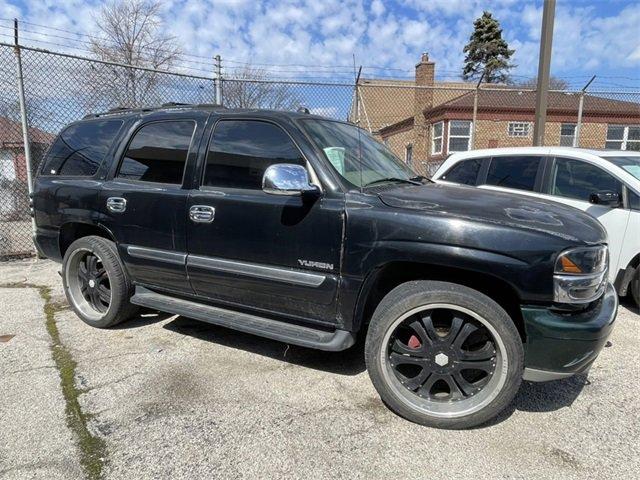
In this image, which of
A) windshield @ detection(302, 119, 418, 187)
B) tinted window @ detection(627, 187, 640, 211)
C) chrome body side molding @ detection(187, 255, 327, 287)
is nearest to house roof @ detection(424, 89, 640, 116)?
tinted window @ detection(627, 187, 640, 211)

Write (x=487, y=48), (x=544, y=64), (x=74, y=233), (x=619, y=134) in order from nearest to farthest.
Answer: (x=74, y=233) < (x=544, y=64) < (x=619, y=134) < (x=487, y=48)

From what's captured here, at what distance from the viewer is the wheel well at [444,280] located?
2672 millimetres

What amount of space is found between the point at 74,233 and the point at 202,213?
6.10ft

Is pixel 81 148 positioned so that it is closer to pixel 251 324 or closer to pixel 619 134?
pixel 251 324

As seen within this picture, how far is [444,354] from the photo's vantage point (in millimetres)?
2740

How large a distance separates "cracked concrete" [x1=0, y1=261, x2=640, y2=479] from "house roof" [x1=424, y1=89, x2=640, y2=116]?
2138 cm

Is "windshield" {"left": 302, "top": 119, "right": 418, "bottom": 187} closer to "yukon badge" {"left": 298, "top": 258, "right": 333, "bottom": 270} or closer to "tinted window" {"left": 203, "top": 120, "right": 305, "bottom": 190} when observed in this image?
"tinted window" {"left": 203, "top": 120, "right": 305, "bottom": 190}

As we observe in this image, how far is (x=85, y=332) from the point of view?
165 inches

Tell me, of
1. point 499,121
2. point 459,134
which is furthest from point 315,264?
point 499,121

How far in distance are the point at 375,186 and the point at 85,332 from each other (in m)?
2.99

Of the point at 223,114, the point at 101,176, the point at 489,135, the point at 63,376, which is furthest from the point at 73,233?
the point at 489,135

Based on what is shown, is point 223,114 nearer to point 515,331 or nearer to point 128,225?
point 128,225

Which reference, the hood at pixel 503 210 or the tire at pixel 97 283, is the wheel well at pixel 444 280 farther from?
the tire at pixel 97 283

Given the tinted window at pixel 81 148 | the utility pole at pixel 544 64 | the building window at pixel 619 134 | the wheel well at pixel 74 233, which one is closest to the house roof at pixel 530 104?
the building window at pixel 619 134
